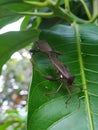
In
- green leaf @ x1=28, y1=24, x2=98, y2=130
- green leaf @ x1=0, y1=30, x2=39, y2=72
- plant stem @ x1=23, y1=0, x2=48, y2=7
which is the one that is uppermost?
plant stem @ x1=23, y1=0, x2=48, y2=7

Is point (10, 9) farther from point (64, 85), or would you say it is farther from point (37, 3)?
point (64, 85)

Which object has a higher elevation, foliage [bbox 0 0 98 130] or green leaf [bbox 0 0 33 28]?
green leaf [bbox 0 0 33 28]

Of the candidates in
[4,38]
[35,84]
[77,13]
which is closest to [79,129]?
[35,84]

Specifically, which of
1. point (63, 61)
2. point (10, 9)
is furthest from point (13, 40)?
point (63, 61)

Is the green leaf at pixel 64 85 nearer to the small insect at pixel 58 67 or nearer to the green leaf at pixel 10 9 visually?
the small insect at pixel 58 67

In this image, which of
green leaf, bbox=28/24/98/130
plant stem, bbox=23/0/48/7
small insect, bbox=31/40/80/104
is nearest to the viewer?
green leaf, bbox=28/24/98/130

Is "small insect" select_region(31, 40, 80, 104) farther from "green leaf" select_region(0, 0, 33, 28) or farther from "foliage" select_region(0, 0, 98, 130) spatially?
"green leaf" select_region(0, 0, 33, 28)

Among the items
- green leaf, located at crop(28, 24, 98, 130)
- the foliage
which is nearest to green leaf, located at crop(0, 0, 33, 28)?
the foliage
